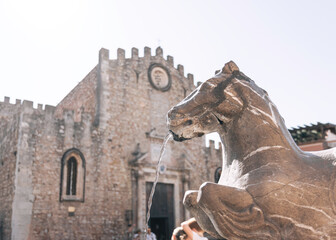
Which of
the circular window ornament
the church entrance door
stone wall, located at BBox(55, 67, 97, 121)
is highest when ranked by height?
the circular window ornament

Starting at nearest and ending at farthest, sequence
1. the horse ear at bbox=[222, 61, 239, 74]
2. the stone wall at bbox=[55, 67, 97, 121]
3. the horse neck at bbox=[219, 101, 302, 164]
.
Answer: the horse neck at bbox=[219, 101, 302, 164] < the horse ear at bbox=[222, 61, 239, 74] < the stone wall at bbox=[55, 67, 97, 121]

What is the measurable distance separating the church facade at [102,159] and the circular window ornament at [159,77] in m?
0.06

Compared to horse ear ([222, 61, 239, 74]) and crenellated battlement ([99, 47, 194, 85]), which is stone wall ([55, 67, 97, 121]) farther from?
horse ear ([222, 61, 239, 74])

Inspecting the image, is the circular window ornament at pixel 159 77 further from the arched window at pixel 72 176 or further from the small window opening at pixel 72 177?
the small window opening at pixel 72 177

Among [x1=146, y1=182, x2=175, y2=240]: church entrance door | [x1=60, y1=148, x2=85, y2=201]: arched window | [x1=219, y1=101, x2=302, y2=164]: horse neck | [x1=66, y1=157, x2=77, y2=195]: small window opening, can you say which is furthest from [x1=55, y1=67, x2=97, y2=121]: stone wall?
[x1=219, y1=101, x2=302, y2=164]: horse neck

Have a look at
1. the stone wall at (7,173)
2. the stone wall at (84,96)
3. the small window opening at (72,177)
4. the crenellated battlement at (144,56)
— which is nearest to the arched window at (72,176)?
the small window opening at (72,177)

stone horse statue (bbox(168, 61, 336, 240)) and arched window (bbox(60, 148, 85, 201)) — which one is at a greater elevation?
arched window (bbox(60, 148, 85, 201))

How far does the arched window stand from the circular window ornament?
234 inches

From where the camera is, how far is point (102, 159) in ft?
50.4

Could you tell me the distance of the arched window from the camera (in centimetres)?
1390

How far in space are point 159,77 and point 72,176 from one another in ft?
24.3

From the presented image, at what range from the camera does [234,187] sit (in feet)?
7.50

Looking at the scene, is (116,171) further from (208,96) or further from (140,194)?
(208,96)

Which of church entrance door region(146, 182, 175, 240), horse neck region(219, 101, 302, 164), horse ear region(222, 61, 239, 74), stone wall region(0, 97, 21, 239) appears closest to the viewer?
horse neck region(219, 101, 302, 164)
